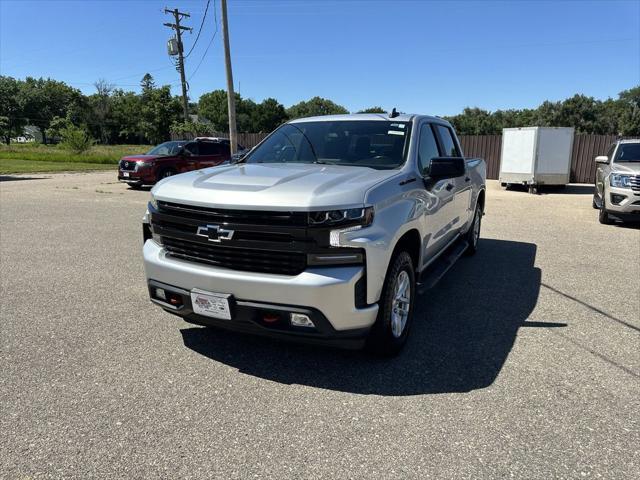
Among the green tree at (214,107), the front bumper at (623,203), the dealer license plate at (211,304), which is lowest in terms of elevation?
the front bumper at (623,203)

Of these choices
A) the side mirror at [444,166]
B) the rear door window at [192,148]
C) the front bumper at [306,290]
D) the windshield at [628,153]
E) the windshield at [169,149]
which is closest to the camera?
the front bumper at [306,290]

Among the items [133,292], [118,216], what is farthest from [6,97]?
[133,292]

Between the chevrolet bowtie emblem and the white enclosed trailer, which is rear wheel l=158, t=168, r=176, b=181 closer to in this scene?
the white enclosed trailer

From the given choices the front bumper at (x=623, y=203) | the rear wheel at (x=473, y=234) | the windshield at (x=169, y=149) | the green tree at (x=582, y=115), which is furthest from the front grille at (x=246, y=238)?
→ the green tree at (x=582, y=115)

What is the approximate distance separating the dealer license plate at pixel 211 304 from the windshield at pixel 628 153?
10414 mm

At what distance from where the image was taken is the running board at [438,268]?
4.19 metres

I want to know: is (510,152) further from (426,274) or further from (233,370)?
(233,370)

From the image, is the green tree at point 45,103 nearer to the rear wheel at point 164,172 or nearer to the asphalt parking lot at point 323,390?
the rear wheel at point 164,172

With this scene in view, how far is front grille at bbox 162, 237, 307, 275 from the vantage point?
3.03m

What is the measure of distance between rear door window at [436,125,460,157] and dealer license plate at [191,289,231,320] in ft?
10.7

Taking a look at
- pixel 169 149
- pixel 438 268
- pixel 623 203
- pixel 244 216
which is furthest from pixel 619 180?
pixel 169 149

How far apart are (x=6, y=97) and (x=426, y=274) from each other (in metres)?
93.0

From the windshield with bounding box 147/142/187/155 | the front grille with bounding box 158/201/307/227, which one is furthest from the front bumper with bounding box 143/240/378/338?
the windshield with bounding box 147/142/187/155

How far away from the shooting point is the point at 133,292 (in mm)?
5207
